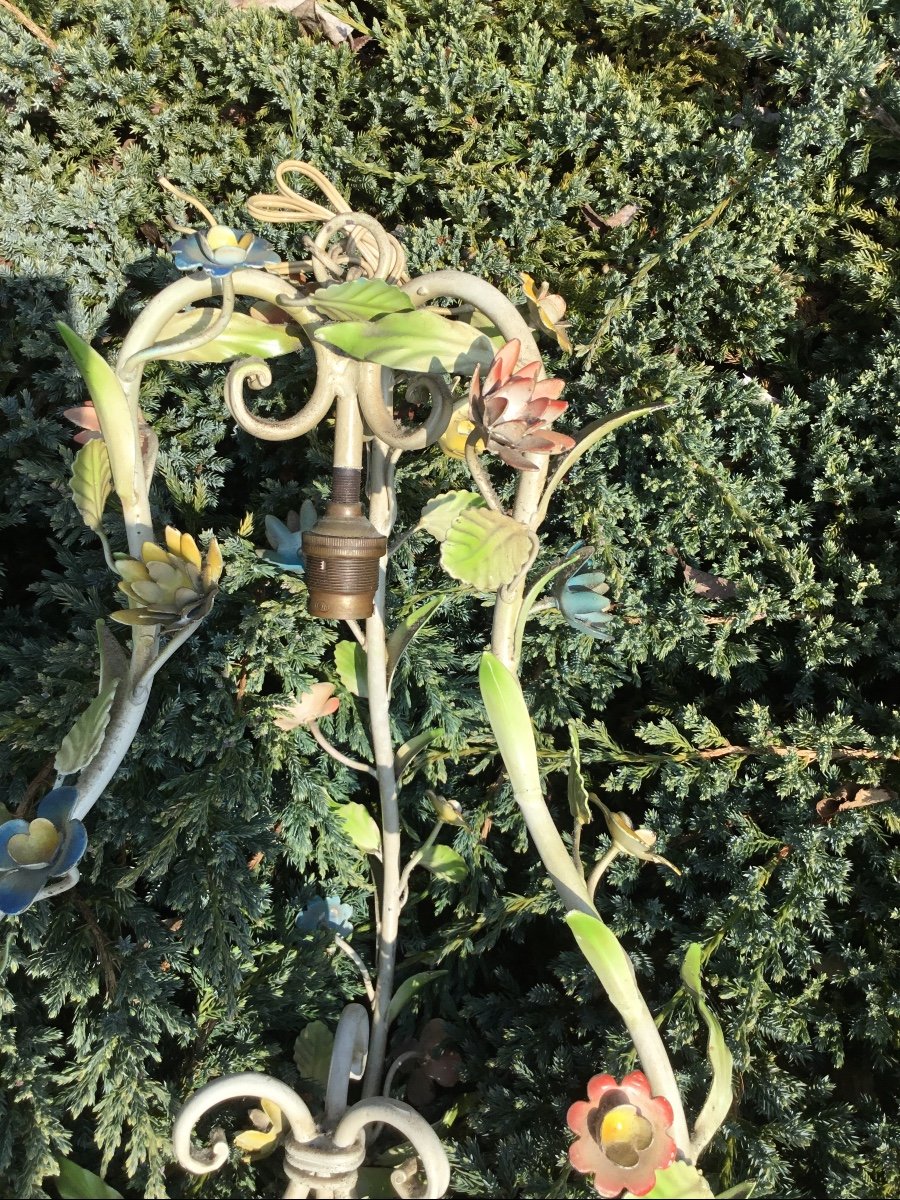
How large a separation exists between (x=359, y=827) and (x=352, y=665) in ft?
0.67

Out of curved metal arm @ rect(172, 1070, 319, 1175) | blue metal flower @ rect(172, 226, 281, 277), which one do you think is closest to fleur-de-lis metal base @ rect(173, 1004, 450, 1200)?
curved metal arm @ rect(172, 1070, 319, 1175)

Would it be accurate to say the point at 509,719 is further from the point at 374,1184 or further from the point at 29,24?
the point at 29,24

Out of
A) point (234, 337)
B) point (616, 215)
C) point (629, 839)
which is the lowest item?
point (629, 839)

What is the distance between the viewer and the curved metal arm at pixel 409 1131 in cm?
60

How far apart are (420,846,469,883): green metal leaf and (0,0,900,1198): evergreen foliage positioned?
59 millimetres

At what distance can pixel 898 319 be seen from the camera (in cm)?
92

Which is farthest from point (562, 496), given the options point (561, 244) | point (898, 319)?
point (898, 319)

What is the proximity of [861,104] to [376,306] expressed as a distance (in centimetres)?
76

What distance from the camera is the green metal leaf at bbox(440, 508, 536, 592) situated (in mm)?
589

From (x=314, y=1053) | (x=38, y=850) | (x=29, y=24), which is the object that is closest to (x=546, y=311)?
(x=38, y=850)

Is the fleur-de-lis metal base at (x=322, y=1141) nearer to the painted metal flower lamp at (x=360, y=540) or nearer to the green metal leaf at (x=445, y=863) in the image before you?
the painted metal flower lamp at (x=360, y=540)

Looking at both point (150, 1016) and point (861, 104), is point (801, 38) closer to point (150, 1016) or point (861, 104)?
point (861, 104)

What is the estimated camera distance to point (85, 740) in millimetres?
688

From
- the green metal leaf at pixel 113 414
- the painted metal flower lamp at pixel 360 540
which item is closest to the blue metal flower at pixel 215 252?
the painted metal flower lamp at pixel 360 540
